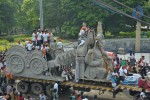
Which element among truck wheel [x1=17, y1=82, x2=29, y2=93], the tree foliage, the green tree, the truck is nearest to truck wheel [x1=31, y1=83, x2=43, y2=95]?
the truck

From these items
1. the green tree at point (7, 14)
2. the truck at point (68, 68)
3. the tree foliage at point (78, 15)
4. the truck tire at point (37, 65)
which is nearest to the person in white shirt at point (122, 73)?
the truck at point (68, 68)

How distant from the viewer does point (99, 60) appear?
16.8 metres

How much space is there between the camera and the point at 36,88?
1817 centimetres

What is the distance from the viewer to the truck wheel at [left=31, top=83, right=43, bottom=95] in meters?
17.9

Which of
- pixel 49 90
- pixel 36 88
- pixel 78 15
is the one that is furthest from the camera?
pixel 78 15

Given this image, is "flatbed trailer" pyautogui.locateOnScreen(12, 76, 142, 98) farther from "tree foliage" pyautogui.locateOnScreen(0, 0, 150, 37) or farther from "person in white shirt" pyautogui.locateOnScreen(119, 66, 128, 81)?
"tree foliage" pyautogui.locateOnScreen(0, 0, 150, 37)

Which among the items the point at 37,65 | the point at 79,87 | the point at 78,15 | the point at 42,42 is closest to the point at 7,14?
the point at 78,15

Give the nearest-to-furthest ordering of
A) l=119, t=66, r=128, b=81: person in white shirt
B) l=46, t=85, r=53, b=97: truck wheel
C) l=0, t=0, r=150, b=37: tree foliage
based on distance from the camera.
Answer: l=119, t=66, r=128, b=81: person in white shirt < l=46, t=85, r=53, b=97: truck wheel < l=0, t=0, r=150, b=37: tree foliage

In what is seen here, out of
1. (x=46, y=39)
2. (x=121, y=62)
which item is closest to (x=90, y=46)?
(x=46, y=39)

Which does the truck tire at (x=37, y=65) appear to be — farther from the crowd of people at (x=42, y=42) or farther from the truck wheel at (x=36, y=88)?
the crowd of people at (x=42, y=42)

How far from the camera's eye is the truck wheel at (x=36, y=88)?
17.9 meters

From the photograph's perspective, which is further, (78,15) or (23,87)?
(78,15)

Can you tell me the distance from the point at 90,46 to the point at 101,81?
214 centimetres

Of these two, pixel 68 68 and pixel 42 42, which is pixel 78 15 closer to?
pixel 42 42
